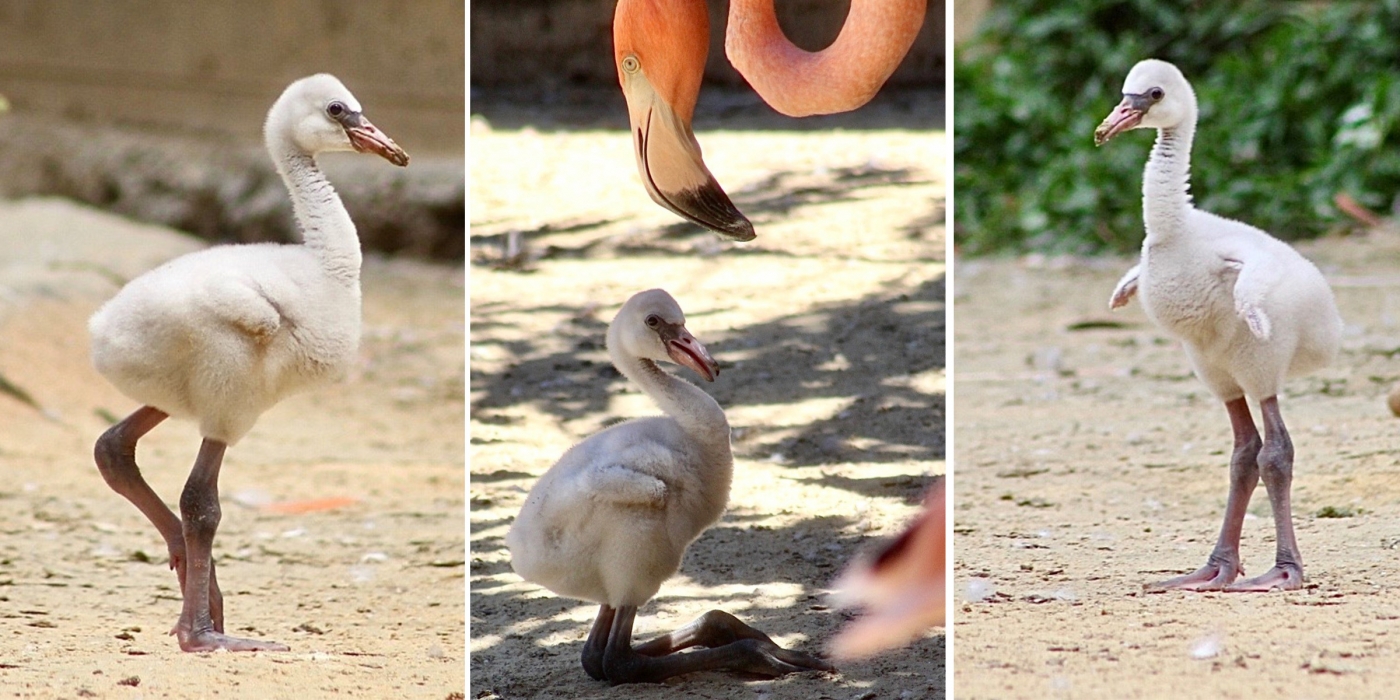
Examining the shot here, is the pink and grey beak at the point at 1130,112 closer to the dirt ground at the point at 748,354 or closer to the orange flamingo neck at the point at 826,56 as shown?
the orange flamingo neck at the point at 826,56

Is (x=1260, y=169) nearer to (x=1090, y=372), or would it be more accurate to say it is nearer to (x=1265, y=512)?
(x=1090, y=372)

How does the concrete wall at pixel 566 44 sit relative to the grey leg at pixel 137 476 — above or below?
above

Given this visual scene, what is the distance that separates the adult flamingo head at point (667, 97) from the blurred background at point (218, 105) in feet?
12.8

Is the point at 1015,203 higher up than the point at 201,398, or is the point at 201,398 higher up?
the point at 201,398

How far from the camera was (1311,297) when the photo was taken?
2.60 metres

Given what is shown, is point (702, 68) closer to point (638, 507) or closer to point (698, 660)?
point (638, 507)

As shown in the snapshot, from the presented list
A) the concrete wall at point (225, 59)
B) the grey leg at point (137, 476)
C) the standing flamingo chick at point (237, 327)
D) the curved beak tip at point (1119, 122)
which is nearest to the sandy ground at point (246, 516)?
the grey leg at point (137, 476)

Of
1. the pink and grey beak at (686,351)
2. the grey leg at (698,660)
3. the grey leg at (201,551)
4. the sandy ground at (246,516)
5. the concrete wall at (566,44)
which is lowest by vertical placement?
the sandy ground at (246,516)

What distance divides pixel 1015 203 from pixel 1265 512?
3965 mm

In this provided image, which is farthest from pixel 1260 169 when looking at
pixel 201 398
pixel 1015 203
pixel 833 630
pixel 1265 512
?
pixel 201 398

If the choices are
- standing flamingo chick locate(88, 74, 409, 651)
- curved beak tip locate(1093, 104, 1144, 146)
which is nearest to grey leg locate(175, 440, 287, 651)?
standing flamingo chick locate(88, 74, 409, 651)

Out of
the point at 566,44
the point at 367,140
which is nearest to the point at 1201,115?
the point at 566,44

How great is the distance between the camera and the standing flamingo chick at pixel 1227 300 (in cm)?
253

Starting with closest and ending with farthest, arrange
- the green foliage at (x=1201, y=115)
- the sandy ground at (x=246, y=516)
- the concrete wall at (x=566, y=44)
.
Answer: the sandy ground at (x=246, y=516), the concrete wall at (x=566, y=44), the green foliage at (x=1201, y=115)
